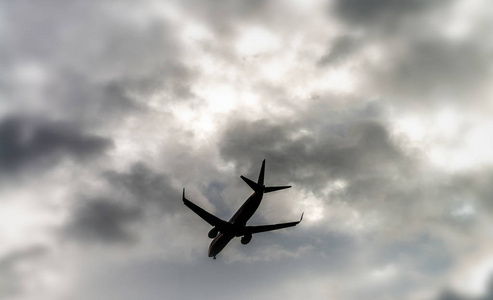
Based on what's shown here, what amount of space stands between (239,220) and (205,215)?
577 cm

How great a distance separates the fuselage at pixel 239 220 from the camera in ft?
179

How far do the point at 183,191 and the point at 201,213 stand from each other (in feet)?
19.6

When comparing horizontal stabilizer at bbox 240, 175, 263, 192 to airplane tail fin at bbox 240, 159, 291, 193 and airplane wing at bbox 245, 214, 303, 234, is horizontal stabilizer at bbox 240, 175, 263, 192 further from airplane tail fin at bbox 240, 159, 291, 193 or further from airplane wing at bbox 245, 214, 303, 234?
airplane wing at bbox 245, 214, 303, 234

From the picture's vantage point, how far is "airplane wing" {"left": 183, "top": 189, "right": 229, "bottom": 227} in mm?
54281

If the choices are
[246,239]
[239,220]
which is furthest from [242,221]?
[246,239]

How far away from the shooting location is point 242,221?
190ft

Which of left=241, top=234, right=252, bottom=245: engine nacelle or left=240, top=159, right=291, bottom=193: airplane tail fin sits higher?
left=240, top=159, right=291, bottom=193: airplane tail fin

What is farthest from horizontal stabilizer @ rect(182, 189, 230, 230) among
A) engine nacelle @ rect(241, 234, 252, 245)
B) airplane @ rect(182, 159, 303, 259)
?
engine nacelle @ rect(241, 234, 252, 245)

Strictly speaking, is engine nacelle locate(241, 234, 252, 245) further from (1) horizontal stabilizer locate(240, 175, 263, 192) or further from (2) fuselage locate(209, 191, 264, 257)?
(1) horizontal stabilizer locate(240, 175, 263, 192)

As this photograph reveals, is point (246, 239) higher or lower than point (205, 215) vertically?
lower

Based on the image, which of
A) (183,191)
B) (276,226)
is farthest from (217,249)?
(183,191)

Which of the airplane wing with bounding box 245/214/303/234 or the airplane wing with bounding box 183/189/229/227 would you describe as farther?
the airplane wing with bounding box 245/214/303/234

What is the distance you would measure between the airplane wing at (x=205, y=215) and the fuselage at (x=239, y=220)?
2.50 meters

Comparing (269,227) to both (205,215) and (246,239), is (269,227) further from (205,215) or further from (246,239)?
(205,215)
